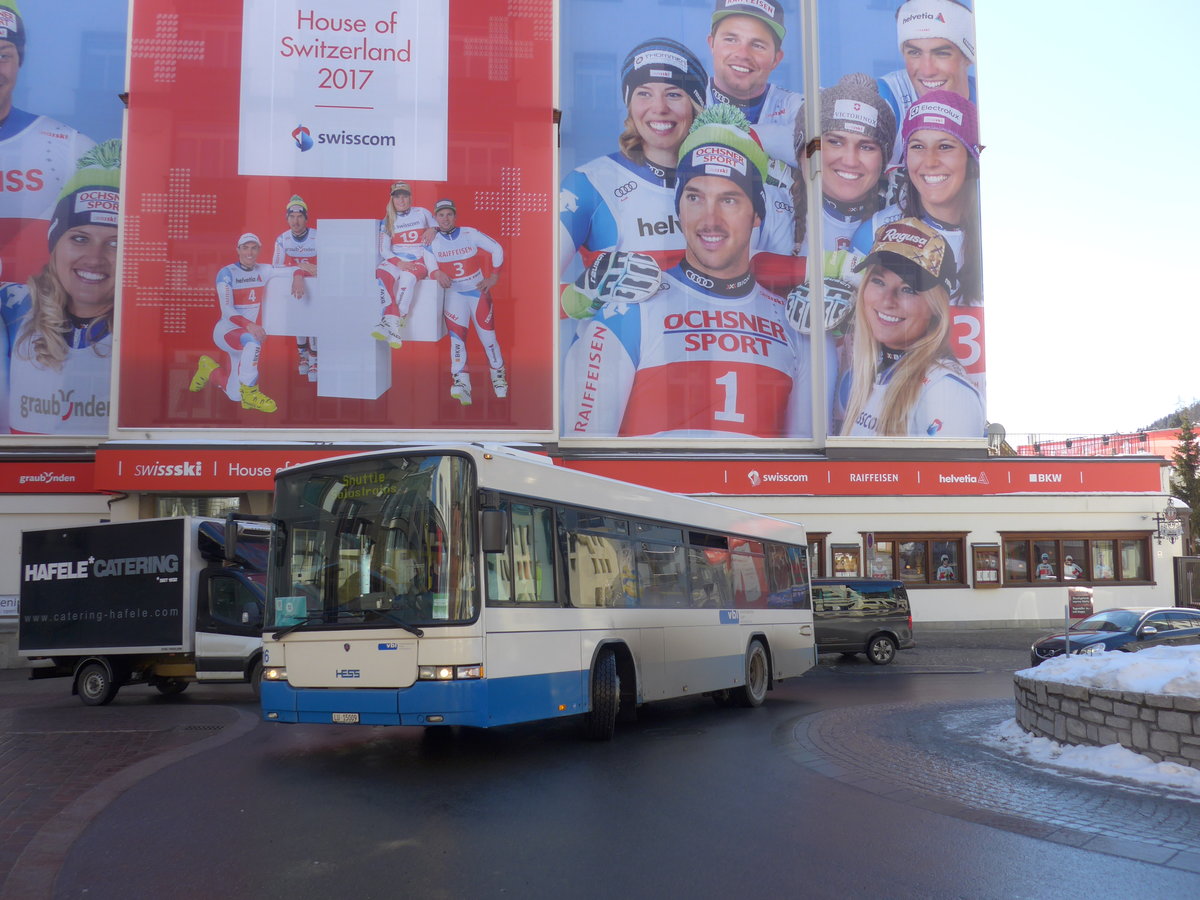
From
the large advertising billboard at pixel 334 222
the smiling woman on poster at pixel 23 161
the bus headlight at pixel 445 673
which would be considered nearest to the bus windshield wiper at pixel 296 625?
the bus headlight at pixel 445 673

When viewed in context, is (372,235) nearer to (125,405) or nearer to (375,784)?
(125,405)

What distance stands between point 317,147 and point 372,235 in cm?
287

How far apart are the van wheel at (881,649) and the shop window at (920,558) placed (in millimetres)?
7029

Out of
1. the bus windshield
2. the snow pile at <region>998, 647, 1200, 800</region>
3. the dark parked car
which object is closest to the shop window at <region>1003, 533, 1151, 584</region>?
the dark parked car

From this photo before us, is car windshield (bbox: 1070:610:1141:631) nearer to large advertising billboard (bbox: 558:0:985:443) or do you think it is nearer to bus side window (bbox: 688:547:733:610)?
bus side window (bbox: 688:547:733:610)

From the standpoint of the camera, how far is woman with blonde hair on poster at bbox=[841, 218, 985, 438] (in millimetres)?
30656

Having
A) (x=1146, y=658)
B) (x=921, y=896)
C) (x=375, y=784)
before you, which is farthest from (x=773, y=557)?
(x=921, y=896)

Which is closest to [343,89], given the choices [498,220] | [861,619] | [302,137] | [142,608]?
[302,137]

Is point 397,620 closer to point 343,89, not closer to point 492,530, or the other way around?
point 492,530

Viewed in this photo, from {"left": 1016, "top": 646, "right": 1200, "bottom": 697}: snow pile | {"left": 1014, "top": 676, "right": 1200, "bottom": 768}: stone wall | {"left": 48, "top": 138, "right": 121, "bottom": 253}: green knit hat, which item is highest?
{"left": 48, "top": 138, "right": 121, "bottom": 253}: green knit hat

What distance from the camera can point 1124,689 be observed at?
874 centimetres

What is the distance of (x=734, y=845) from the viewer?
664 cm

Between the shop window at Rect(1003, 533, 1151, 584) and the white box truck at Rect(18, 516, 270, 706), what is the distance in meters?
23.2

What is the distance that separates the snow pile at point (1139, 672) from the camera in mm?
8391
